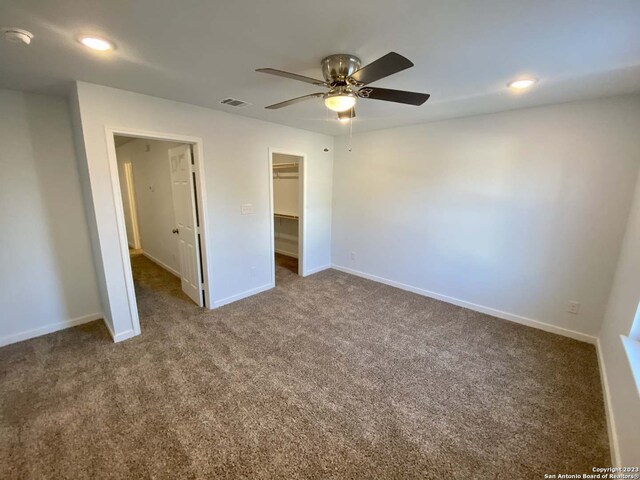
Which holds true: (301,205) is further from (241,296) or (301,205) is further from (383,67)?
(383,67)

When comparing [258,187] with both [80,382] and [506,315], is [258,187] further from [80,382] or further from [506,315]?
[506,315]

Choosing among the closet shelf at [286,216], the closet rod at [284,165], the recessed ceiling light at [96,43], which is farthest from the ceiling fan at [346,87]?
the closet shelf at [286,216]

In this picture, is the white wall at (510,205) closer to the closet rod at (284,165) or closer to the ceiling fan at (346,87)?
the closet rod at (284,165)

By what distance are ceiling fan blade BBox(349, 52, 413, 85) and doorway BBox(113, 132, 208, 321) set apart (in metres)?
2.19

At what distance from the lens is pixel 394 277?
425 cm

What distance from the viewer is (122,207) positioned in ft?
8.20

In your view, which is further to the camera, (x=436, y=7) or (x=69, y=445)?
(x=69, y=445)

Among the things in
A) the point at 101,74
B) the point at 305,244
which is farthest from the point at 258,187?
the point at 101,74

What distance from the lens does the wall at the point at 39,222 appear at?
249 centimetres

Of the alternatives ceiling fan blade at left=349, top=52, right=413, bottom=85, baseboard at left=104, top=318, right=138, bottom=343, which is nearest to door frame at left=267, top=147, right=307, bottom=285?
baseboard at left=104, top=318, right=138, bottom=343

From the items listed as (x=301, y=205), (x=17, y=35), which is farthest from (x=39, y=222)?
(x=301, y=205)

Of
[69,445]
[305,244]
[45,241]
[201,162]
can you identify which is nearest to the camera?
[69,445]

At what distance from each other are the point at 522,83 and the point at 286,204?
14.1 ft

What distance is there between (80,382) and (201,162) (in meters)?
2.32
